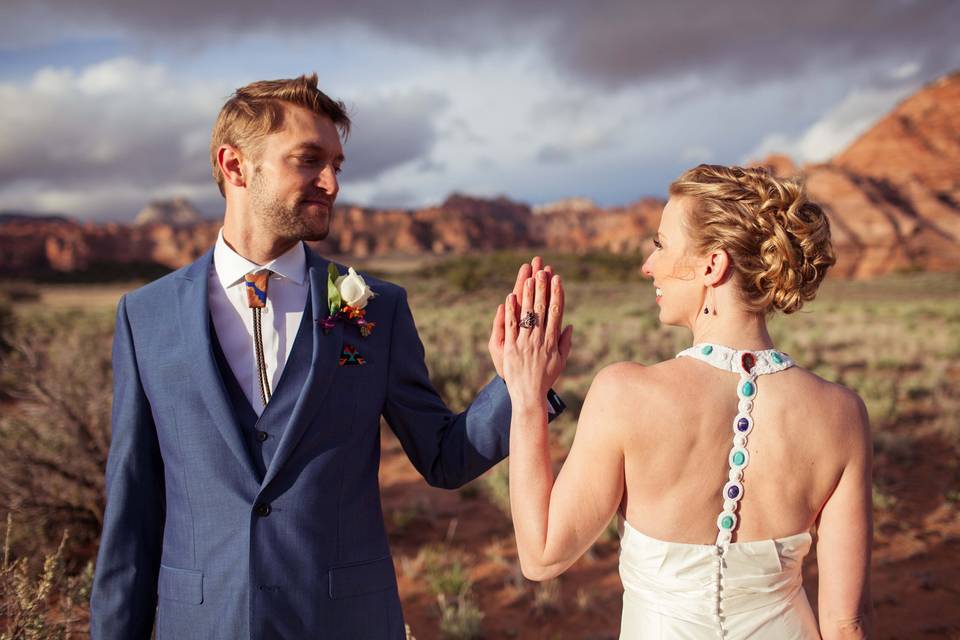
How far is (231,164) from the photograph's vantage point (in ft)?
8.45

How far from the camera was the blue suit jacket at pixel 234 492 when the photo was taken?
7.14 ft

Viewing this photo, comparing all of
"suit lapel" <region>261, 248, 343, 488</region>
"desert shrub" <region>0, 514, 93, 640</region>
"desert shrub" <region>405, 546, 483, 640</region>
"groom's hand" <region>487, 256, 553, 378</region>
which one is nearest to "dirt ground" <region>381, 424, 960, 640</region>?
"desert shrub" <region>405, 546, 483, 640</region>

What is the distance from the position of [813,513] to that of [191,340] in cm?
196

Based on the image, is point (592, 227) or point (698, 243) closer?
point (698, 243)

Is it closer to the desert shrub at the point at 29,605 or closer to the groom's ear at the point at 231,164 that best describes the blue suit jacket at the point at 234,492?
the groom's ear at the point at 231,164

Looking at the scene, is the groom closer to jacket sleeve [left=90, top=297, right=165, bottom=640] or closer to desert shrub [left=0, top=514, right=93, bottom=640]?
jacket sleeve [left=90, top=297, right=165, bottom=640]

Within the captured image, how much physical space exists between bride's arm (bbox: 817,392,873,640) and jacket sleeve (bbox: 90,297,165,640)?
2.09 metres

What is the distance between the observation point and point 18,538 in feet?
17.8

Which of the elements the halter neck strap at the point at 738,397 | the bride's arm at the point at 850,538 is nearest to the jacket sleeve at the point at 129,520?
the halter neck strap at the point at 738,397

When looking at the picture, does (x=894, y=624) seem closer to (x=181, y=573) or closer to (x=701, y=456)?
(x=701, y=456)

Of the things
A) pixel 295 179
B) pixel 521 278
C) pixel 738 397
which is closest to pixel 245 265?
pixel 295 179

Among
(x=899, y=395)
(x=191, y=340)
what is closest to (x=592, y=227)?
(x=899, y=395)

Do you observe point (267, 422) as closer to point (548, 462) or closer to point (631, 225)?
point (548, 462)

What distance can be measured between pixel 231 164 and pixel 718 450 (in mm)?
1958
